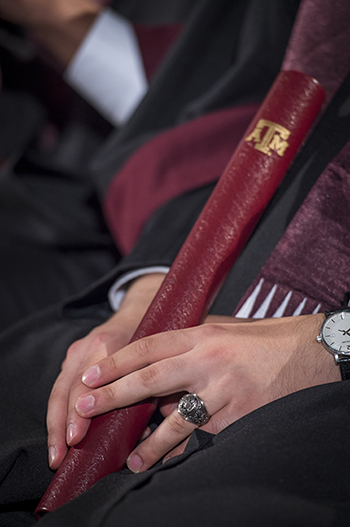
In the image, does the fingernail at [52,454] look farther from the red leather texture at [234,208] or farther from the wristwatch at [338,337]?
the wristwatch at [338,337]

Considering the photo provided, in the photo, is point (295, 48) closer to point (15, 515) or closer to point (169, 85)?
point (169, 85)

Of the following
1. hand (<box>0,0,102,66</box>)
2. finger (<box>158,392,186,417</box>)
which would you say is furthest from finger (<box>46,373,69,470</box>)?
hand (<box>0,0,102,66</box>)

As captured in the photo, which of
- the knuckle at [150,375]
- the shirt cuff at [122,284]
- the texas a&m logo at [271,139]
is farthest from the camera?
the shirt cuff at [122,284]

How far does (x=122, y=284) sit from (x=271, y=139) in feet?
1.07

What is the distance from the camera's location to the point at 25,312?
0.83 meters

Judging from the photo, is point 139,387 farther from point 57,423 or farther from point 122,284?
point 122,284

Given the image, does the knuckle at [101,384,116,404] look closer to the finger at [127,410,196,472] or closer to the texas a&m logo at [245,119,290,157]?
the finger at [127,410,196,472]

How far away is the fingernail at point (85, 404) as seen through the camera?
452 mm

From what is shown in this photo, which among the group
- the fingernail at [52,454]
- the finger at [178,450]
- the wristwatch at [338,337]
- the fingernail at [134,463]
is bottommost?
the fingernail at [52,454]

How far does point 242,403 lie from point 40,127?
99 cm

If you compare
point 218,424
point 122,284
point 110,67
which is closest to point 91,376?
point 218,424

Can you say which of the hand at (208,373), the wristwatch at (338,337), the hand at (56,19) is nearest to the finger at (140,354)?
the hand at (208,373)

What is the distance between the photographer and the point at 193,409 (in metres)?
0.45

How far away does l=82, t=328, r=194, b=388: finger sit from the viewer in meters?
0.46
